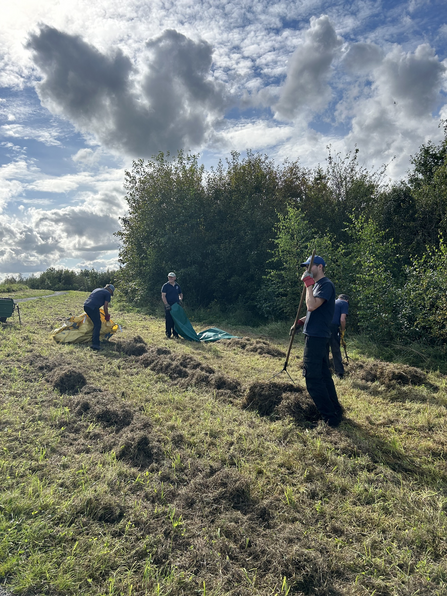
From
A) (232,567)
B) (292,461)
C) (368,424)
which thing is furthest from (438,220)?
(232,567)

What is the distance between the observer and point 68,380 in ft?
16.7

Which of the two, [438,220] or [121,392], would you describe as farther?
[438,220]

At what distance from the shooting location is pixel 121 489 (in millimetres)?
2711

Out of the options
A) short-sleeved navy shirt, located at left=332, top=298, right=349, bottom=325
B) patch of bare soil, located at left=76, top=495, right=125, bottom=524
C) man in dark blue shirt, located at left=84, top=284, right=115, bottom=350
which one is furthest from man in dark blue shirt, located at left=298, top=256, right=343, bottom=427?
man in dark blue shirt, located at left=84, top=284, right=115, bottom=350

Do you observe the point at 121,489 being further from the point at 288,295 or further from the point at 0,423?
the point at 288,295

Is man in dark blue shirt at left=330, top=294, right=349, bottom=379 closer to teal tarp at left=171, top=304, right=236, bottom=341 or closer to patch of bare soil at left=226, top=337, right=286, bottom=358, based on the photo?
patch of bare soil at left=226, top=337, right=286, bottom=358

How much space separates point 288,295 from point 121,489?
9516mm

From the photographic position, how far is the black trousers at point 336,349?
5.71m

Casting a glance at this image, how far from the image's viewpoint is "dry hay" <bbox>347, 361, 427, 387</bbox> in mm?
5592

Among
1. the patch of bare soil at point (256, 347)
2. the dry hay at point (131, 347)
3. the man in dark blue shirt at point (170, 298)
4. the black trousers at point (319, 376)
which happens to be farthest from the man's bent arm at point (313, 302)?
the man in dark blue shirt at point (170, 298)

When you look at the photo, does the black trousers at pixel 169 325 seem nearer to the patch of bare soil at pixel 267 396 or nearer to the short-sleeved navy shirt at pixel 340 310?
the short-sleeved navy shirt at pixel 340 310

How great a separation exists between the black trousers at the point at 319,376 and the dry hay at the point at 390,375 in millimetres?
2031

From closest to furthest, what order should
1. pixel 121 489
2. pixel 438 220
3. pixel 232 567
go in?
pixel 232 567, pixel 121 489, pixel 438 220

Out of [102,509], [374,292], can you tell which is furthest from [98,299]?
[374,292]
